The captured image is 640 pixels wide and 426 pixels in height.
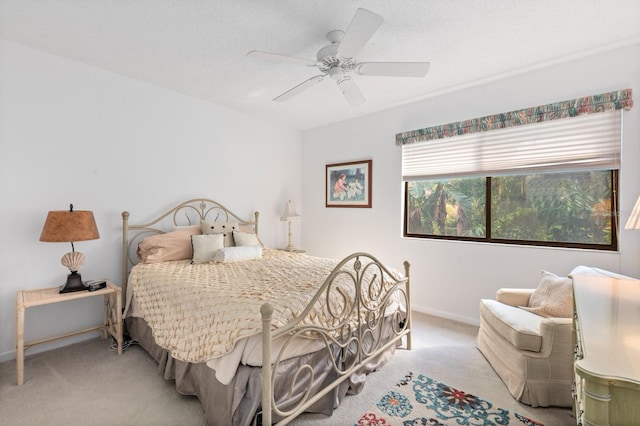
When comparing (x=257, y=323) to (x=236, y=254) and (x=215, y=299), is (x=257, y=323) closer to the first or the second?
(x=215, y=299)

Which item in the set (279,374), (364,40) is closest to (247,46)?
(364,40)

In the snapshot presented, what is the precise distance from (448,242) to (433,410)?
1.97 meters

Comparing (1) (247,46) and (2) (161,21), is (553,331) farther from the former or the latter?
(2) (161,21)

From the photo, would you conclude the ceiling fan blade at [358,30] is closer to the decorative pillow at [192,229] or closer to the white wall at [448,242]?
the white wall at [448,242]

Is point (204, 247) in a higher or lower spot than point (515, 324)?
higher

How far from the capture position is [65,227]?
233 centimetres

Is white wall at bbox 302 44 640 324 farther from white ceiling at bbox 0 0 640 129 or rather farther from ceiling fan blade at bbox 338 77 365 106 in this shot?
ceiling fan blade at bbox 338 77 365 106

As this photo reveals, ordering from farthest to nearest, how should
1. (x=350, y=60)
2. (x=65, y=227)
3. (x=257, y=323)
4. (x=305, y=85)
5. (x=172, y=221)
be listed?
(x=172, y=221) → (x=305, y=85) → (x=65, y=227) → (x=350, y=60) → (x=257, y=323)

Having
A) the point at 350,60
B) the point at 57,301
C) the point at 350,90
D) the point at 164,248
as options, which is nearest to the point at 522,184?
the point at 350,90

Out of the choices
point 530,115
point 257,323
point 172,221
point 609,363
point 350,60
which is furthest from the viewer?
point 172,221

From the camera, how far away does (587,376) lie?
716 mm

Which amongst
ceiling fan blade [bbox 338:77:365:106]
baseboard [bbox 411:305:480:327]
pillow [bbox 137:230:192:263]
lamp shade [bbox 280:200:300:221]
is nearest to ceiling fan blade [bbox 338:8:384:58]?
ceiling fan blade [bbox 338:77:365:106]

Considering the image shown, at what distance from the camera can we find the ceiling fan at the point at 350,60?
1761 mm

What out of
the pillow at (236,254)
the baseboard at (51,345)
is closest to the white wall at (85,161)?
the baseboard at (51,345)
